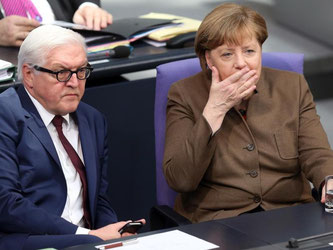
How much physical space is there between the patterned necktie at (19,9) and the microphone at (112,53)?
0.57 meters

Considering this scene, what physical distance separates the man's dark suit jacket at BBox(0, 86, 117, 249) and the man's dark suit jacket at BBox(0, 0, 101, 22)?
145cm

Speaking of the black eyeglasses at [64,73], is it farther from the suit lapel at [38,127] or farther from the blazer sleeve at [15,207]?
the blazer sleeve at [15,207]

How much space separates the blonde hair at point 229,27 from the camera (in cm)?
314

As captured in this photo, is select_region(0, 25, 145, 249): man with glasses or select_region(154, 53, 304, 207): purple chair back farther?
select_region(154, 53, 304, 207): purple chair back

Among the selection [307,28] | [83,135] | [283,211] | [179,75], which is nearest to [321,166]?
Answer: [283,211]

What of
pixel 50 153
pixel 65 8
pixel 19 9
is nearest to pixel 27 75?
pixel 50 153

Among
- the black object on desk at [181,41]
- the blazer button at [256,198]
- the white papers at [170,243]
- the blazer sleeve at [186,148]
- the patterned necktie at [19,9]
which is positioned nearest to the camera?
the white papers at [170,243]

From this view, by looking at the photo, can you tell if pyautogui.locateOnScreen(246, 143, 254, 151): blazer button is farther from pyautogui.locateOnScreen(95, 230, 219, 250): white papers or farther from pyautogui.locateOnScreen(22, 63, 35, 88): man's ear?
pyautogui.locateOnScreen(22, 63, 35, 88): man's ear

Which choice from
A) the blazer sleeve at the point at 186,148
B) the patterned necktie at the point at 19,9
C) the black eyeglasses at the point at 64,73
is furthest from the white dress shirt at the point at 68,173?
the patterned necktie at the point at 19,9

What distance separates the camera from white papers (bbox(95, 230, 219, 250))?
2500 millimetres

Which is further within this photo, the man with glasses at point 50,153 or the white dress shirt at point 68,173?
the white dress shirt at point 68,173

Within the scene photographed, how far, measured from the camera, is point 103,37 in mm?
4211

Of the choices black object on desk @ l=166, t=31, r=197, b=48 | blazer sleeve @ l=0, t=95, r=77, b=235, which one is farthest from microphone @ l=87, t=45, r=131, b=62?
blazer sleeve @ l=0, t=95, r=77, b=235

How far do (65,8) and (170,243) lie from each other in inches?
94.7
